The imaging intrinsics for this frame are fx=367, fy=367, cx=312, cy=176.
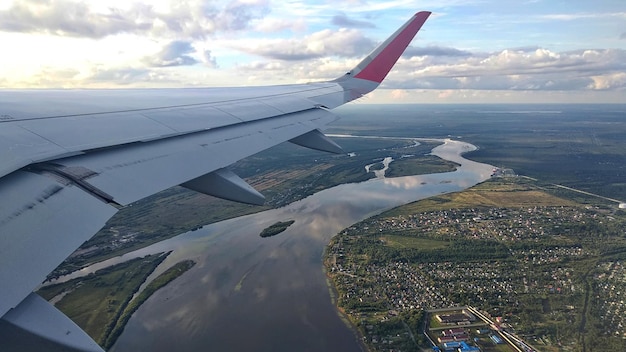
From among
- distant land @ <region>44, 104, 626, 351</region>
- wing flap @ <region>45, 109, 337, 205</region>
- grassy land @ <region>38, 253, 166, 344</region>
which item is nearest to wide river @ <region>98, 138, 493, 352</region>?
grassy land @ <region>38, 253, 166, 344</region>

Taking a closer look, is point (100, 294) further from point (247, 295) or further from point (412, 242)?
point (412, 242)

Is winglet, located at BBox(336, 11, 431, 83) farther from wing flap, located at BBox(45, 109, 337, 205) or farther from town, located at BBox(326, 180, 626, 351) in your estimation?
town, located at BBox(326, 180, 626, 351)

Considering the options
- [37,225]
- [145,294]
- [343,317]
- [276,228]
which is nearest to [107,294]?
[145,294]

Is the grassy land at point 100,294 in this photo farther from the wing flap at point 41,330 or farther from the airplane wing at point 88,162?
the wing flap at point 41,330

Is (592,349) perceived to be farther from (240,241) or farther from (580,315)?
(240,241)

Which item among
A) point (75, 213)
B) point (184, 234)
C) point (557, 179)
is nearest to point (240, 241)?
point (184, 234)
